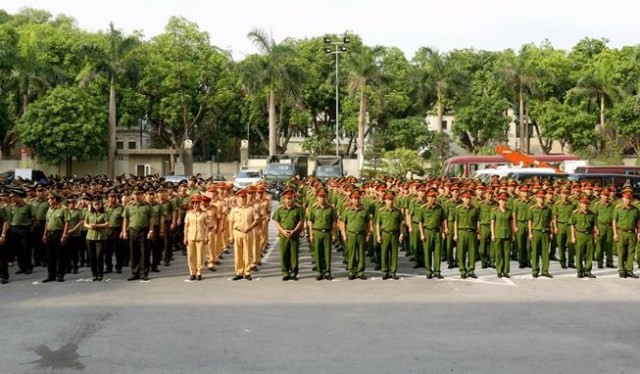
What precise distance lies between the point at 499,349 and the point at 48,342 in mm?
5075

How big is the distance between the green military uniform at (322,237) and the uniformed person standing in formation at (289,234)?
316 mm

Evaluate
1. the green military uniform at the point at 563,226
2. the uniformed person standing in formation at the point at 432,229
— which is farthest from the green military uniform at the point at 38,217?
the green military uniform at the point at 563,226

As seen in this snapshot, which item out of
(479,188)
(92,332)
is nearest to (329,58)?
(479,188)

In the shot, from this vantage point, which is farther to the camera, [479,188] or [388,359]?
[479,188]

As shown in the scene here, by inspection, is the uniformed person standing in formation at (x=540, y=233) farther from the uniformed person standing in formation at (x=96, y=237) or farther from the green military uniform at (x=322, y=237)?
the uniformed person standing in formation at (x=96, y=237)

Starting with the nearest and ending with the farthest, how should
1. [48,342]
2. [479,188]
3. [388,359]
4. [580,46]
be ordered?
[388,359], [48,342], [479,188], [580,46]

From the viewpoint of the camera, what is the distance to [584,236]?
17188 mm

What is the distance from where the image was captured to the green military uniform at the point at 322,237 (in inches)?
656

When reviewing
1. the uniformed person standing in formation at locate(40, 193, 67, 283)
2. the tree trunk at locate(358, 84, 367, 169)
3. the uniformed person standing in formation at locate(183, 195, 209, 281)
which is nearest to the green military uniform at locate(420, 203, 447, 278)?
the uniformed person standing in formation at locate(183, 195, 209, 281)

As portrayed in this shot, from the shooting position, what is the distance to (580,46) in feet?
234

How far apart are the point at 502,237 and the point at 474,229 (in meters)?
0.55

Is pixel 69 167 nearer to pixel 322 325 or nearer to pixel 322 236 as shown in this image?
pixel 322 236

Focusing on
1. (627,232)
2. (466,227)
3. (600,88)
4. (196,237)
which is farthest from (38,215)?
(600,88)

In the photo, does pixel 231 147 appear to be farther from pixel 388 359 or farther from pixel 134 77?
pixel 388 359
